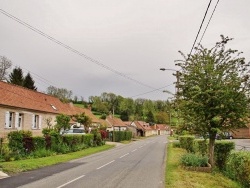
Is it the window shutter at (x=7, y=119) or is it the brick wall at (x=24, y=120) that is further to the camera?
the window shutter at (x=7, y=119)

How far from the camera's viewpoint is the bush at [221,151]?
17953mm

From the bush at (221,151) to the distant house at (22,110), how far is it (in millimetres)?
19442

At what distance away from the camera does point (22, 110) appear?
110 ft

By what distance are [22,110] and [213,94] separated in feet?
75.6

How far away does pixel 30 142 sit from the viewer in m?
23.5

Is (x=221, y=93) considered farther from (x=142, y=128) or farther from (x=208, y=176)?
(x=142, y=128)

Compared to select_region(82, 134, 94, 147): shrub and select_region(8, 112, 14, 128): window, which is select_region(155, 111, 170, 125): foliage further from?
select_region(8, 112, 14, 128): window

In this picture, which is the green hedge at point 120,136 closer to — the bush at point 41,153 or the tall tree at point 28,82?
the tall tree at point 28,82

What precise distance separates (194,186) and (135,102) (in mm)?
128734

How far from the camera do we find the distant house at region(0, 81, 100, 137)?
30375 millimetres

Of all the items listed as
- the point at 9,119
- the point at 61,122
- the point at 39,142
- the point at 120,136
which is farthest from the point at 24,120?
the point at 120,136

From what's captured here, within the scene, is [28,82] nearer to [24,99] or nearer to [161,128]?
[24,99]

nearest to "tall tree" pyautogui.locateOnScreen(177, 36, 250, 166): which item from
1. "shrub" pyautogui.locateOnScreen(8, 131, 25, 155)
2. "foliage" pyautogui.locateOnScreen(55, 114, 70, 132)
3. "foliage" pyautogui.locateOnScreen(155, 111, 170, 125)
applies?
"shrub" pyautogui.locateOnScreen(8, 131, 25, 155)

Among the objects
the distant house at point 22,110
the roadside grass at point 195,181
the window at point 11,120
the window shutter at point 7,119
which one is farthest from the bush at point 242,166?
the window at point 11,120
